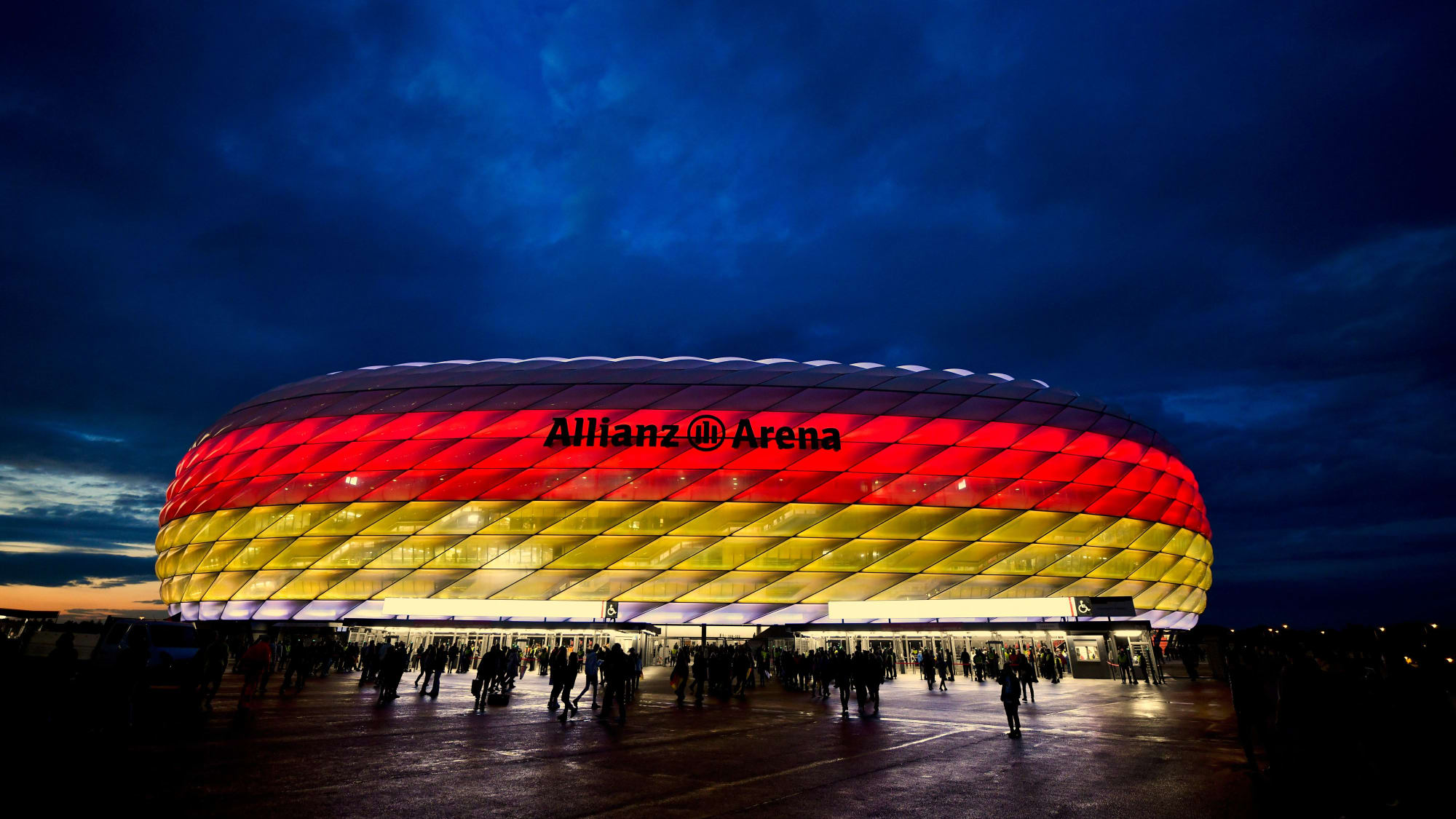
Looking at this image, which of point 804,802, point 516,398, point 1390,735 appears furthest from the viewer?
point 516,398

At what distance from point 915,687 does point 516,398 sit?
84.7 ft

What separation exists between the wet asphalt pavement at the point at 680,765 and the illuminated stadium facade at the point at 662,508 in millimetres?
20292

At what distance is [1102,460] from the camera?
42969 millimetres

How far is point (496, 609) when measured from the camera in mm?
37281

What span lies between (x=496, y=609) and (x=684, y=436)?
13366 millimetres

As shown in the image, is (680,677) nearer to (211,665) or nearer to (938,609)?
(211,665)

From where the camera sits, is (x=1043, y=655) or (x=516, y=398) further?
(x=516, y=398)

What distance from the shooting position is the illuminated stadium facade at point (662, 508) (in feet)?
125

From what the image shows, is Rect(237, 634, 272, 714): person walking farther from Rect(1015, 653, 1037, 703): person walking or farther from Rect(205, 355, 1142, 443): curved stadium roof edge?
Rect(205, 355, 1142, 443): curved stadium roof edge

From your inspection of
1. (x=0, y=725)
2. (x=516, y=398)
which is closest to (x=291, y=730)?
(x=0, y=725)

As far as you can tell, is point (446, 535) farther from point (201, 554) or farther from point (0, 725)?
point (0, 725)

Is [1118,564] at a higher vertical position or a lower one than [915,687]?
higher

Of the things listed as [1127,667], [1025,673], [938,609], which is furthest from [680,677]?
[1127,667]

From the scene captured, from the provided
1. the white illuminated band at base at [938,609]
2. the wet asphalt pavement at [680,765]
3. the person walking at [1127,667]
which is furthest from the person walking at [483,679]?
the person walking at [1127,667]
